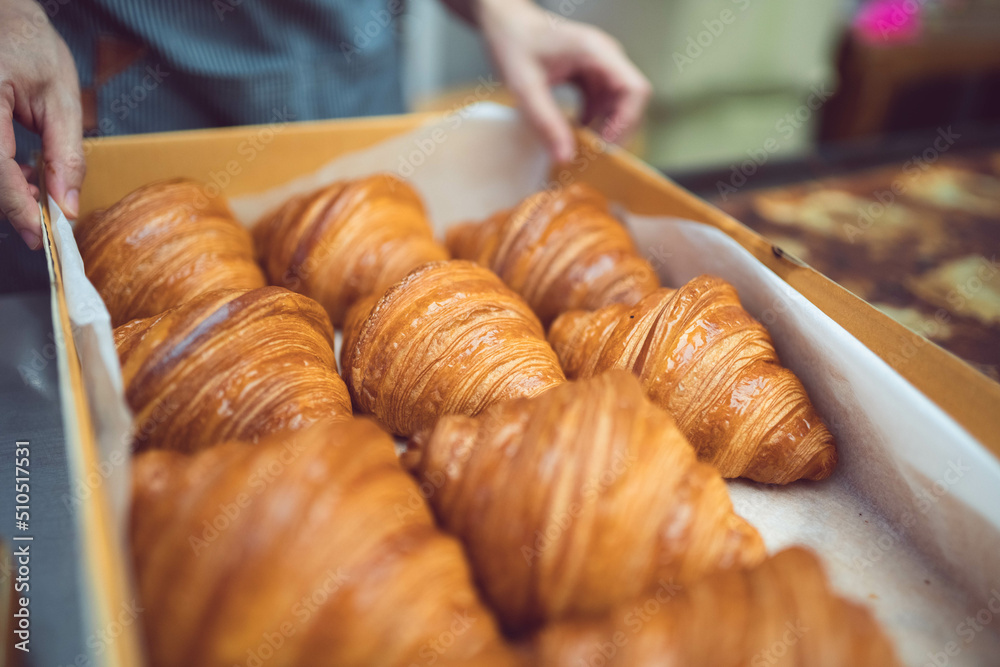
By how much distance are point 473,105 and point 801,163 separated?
1.29m

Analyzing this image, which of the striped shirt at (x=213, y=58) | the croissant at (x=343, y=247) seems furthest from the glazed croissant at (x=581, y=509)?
the striped shirt at (x=213, y=58)

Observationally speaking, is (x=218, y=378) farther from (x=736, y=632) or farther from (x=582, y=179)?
(x=582, y=179)

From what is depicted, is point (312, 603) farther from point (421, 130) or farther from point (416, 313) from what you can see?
point (421, 130)

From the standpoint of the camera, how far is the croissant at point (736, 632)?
68 centimetres

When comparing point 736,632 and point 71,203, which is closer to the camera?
point 736,632

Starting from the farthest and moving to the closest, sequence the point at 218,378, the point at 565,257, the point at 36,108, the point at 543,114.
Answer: the point at 543,114 → the point at 565,257 → the point at 36,108 → the point at 218,378

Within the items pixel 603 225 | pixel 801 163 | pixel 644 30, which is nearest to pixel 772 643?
pixel 603 225

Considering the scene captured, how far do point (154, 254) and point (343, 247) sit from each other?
1.24ft

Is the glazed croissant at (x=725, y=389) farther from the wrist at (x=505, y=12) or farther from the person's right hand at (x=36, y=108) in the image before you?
the wrist at (x=505, y=12)

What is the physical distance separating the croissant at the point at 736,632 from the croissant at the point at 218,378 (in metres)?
0.50

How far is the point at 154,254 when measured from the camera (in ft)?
4.25

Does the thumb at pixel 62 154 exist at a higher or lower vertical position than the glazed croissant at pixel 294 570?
higher

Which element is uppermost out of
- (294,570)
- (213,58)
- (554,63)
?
(554,63)

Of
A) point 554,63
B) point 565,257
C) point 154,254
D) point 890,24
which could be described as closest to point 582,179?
point 554,63
